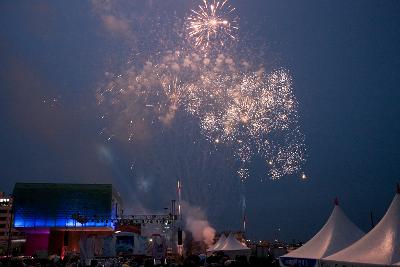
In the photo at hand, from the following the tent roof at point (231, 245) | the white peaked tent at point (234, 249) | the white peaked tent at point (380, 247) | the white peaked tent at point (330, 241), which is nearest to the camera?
the white peaked tent at point (380, 247)

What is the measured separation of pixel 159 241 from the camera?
32.7 meters

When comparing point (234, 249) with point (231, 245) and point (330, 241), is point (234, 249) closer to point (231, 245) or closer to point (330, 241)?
point (231, 245)

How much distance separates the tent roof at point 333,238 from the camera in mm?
18938

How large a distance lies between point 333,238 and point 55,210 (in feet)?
143

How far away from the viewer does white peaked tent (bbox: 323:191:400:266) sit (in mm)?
12956

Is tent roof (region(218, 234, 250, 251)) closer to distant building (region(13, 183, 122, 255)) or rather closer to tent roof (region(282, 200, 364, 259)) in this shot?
tent roof (region(282, 200, 364, 259))

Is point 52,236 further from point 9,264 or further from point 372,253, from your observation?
point 372,253

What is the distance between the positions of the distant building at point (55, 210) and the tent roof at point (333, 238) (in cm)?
3828

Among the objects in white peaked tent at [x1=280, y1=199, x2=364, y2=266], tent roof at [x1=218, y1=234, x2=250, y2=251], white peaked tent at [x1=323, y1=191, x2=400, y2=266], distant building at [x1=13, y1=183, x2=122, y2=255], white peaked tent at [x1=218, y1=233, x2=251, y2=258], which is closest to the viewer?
white peaked tent at [x1=323, y1=191, x2=400, y2=266]

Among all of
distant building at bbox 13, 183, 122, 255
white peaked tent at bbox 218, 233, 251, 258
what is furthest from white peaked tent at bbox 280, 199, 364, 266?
distant building at bbox 13, 183, 122, 255

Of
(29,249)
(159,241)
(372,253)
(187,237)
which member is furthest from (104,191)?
(372,253)

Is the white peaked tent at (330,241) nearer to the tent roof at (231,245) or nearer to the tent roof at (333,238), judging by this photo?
the tent roof at (333,238)

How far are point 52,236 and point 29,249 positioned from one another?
311 centimetres

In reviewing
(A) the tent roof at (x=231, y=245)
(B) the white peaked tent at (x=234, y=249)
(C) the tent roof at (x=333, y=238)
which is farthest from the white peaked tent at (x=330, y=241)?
(A) the tent roof at (x=231, y=245)
